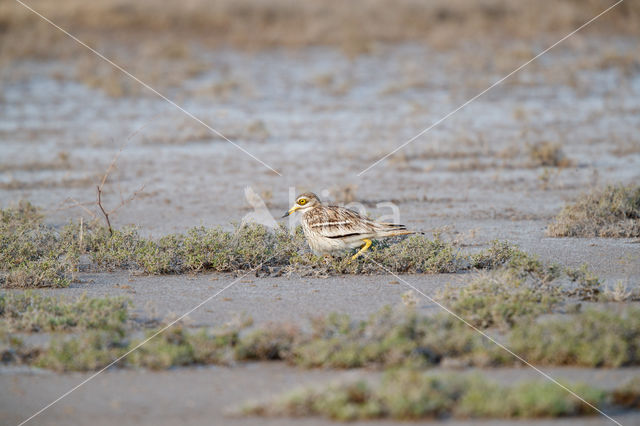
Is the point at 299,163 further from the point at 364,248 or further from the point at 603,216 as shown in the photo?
the point at 364,248

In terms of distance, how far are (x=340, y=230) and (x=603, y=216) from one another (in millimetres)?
3807

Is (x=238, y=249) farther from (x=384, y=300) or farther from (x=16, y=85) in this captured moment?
(x=16, y=85)

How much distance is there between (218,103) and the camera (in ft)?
69.9

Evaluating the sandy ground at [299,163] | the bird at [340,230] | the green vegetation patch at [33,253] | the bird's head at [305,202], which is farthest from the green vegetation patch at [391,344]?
the green vegetation patch at [33,253]

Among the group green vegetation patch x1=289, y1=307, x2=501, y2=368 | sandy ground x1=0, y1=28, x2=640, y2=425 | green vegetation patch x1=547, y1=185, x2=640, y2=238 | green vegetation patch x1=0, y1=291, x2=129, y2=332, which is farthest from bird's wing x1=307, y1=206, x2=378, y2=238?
green vegetation patch x1=547, y1=185, x2=640, y2=238

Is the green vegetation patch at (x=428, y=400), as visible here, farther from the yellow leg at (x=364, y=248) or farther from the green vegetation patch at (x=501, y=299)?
the yellow leg at (x=364, y=248)

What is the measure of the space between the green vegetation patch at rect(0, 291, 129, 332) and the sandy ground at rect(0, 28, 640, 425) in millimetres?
475

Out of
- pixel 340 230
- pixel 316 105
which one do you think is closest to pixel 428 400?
pixel 340 230

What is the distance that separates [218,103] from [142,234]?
37.5ft

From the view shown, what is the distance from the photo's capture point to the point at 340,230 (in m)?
8.11

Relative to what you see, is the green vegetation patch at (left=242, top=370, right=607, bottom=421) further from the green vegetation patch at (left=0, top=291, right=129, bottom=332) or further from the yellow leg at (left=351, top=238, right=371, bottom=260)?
the yellow leg at (left=351, top=238, right=371, bottom=260)

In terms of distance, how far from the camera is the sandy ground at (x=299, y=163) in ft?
18.5

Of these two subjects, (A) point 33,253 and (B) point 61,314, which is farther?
(A) point 33,253

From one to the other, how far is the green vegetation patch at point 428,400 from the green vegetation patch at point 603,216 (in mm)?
5003
